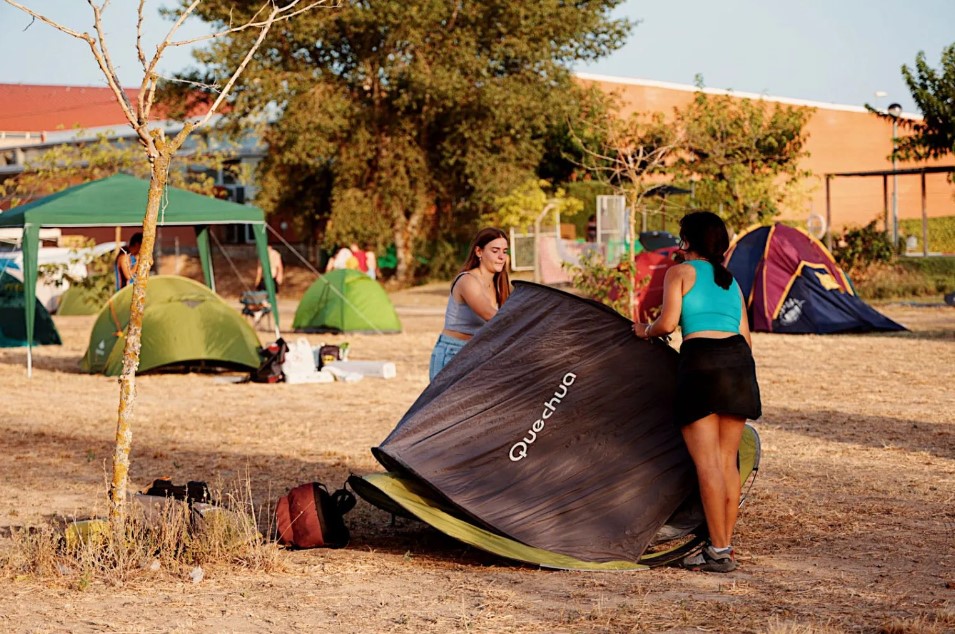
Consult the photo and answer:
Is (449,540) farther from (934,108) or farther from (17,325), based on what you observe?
(934,108)

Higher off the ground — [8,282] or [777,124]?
[777,124]

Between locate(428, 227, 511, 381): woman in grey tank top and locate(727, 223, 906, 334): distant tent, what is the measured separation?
43.4 feet

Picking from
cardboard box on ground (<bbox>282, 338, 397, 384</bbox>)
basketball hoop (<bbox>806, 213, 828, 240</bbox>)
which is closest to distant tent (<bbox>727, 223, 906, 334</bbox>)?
cardboard box on ground (<bbox>282, 338, 397, 384</bbox>)

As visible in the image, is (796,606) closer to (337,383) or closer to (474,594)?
(474,594)

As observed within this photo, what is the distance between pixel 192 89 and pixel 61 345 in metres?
14.1

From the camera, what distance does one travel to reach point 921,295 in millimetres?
26859

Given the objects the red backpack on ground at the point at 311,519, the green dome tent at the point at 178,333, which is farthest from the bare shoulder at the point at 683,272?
the green dome tent at the point at 178,333

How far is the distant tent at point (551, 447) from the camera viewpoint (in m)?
6.12

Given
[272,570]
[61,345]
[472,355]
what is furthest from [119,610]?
[61,345]

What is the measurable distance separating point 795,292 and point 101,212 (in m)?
10.7

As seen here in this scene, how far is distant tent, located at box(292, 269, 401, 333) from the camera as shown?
71.9ft

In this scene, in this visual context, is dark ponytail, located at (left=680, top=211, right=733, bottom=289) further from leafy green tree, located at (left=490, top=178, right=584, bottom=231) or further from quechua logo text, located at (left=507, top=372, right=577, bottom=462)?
leafy green tree, located at (left=490, top=178, right=584, bottom=231)

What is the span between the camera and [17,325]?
2112 cm

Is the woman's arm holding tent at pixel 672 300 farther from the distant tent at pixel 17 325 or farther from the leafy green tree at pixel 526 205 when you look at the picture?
the leafy green tree at pixel 526 205
